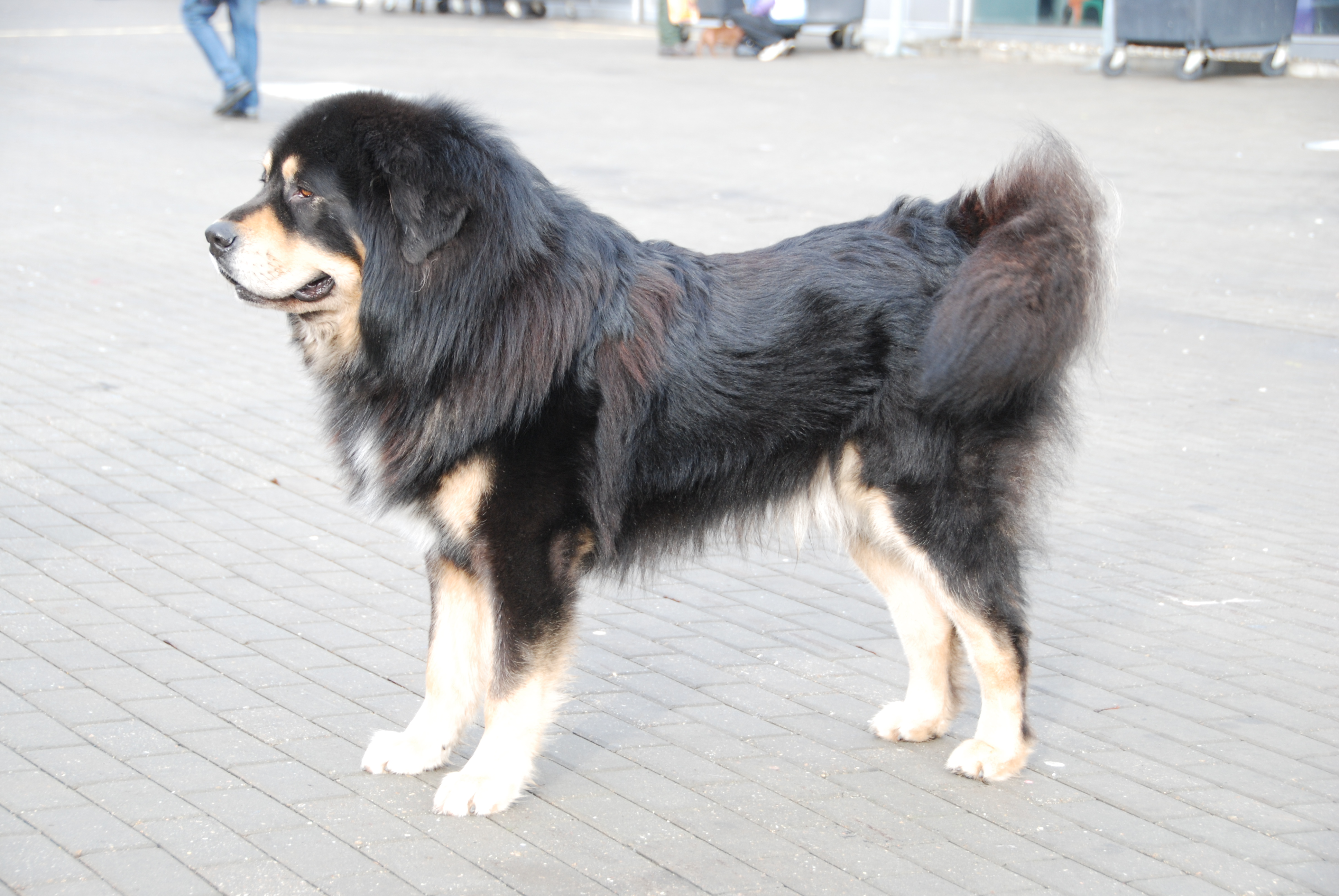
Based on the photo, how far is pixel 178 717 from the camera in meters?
4.11

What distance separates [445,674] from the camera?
3.96 m

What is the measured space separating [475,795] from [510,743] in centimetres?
17

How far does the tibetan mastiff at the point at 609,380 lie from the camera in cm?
367

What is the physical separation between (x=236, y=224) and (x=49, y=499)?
2.80 metres

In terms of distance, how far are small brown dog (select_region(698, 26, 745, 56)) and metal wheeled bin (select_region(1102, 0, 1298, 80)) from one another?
7393mm

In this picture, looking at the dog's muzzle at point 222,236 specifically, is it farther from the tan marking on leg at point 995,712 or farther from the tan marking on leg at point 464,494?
the tan marking on leg at point 995,712

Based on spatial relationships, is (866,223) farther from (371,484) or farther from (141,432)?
(141,432)

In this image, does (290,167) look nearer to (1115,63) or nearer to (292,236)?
(292,236)

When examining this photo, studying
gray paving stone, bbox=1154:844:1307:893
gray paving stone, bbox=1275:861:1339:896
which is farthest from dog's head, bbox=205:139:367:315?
gray paving stone, bbox=1275:861:1339:896

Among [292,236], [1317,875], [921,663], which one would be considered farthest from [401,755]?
[1317,875]

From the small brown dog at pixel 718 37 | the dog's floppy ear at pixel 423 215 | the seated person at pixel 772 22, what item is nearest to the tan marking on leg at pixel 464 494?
the dog's floppy ear at pixel 423 215

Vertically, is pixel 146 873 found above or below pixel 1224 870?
above

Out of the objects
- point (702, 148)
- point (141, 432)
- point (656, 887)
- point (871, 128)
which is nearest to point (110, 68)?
point (702, 148)

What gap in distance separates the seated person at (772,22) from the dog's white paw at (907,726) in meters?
20.5
